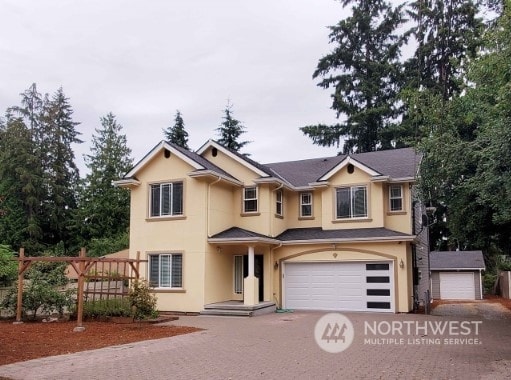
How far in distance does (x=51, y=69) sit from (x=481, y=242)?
725 inches

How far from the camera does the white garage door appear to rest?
3459 cm

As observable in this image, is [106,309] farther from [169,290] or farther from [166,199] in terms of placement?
[166,199]

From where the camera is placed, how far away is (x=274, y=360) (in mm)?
10273

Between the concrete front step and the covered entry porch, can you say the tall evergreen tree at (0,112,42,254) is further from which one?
the concrete front step

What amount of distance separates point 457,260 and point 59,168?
1330 inches

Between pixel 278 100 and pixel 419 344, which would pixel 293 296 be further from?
pixel 278 100

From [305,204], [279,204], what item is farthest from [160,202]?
[305,204]

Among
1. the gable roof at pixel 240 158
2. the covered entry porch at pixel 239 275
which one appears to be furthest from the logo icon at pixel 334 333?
the gable roof at pixel 240 158

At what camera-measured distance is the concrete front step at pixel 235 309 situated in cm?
1917

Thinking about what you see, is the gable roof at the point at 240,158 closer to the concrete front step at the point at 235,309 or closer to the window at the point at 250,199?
the window at the point at 250,199

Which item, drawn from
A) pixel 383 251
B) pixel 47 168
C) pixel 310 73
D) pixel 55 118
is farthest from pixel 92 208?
pixel 383 251

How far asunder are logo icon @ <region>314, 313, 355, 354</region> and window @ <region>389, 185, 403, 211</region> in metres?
5.34

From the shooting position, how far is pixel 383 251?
20281 mm

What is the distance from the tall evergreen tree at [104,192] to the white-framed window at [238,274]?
21.7 metres
